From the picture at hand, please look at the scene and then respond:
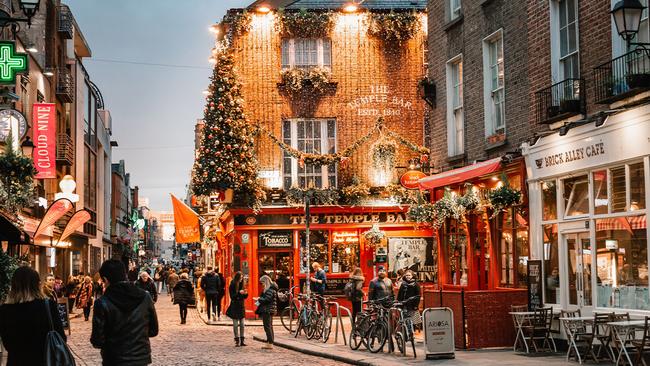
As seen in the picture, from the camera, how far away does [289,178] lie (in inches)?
1332

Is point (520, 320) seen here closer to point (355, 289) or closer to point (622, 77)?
point (622, 77)

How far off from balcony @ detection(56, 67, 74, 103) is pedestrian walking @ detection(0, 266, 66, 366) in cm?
3565

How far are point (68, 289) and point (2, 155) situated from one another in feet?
60.6

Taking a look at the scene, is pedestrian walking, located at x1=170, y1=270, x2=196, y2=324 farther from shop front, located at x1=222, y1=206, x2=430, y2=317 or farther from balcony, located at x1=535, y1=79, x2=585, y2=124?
balcony, located at x1=535, y1=79, x2=585, y2=124

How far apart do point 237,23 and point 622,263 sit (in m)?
20.3

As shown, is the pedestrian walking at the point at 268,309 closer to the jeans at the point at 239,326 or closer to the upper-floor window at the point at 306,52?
the jeans at the point at 239,326

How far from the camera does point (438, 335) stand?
57.4 feet

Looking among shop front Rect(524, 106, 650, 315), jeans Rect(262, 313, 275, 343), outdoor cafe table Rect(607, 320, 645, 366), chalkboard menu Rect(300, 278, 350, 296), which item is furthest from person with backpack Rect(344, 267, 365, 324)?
outdoor cafe table Rect(607, 320, 645, 366)

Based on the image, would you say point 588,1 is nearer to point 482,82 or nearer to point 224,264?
point 482,82

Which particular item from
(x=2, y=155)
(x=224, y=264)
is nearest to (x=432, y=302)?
(x=2, y=155)

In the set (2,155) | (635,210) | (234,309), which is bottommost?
(234,309)

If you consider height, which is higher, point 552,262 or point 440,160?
point 440,160

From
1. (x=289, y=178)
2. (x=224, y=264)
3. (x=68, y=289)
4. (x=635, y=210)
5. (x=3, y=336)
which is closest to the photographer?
(x=3, y=336)

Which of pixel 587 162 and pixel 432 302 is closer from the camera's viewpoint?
pixel 587 162
